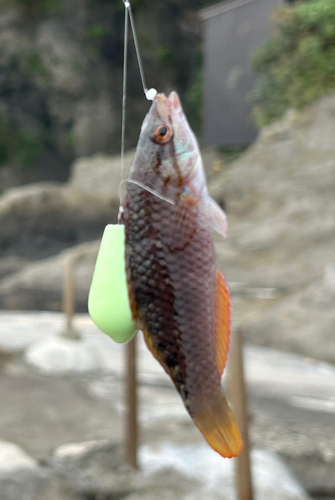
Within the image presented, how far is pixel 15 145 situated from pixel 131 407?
15115 millimetres

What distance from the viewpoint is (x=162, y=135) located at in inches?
31.4

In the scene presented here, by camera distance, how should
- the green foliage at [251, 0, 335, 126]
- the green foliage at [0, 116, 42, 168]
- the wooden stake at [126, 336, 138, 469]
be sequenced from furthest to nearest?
1. the green foliage at [0, 116, 42, 168]
2. the green foliage at [251, 0, 335, 126]
3. the wooden stake at [126, 336, 138, 469]

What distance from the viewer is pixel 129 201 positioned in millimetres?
800

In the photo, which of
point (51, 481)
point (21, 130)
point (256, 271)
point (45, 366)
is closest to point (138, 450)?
point (51, 481)

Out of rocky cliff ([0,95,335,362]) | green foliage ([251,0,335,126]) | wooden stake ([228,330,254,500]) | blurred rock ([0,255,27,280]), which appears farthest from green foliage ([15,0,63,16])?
wooden stake ([228,330,254,500])

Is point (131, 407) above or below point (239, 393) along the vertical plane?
below

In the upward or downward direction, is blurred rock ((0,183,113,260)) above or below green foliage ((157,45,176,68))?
below

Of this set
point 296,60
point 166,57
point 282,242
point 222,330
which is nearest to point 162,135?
point 222,330

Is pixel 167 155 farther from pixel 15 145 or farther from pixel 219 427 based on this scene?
pixel 15 145

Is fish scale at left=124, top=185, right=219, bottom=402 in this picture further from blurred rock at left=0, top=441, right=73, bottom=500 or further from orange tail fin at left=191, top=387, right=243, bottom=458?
blurred rock at left=0, top=441, right=73, bottom=500

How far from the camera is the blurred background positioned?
14.6ft

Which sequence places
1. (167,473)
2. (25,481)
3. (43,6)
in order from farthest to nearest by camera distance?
(43,6) < (167,473) < (25,481)

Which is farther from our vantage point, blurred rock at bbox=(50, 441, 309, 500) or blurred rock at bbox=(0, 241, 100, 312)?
blurred rock at bbox=(0, 241, 100, 312)

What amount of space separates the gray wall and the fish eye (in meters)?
12.3
